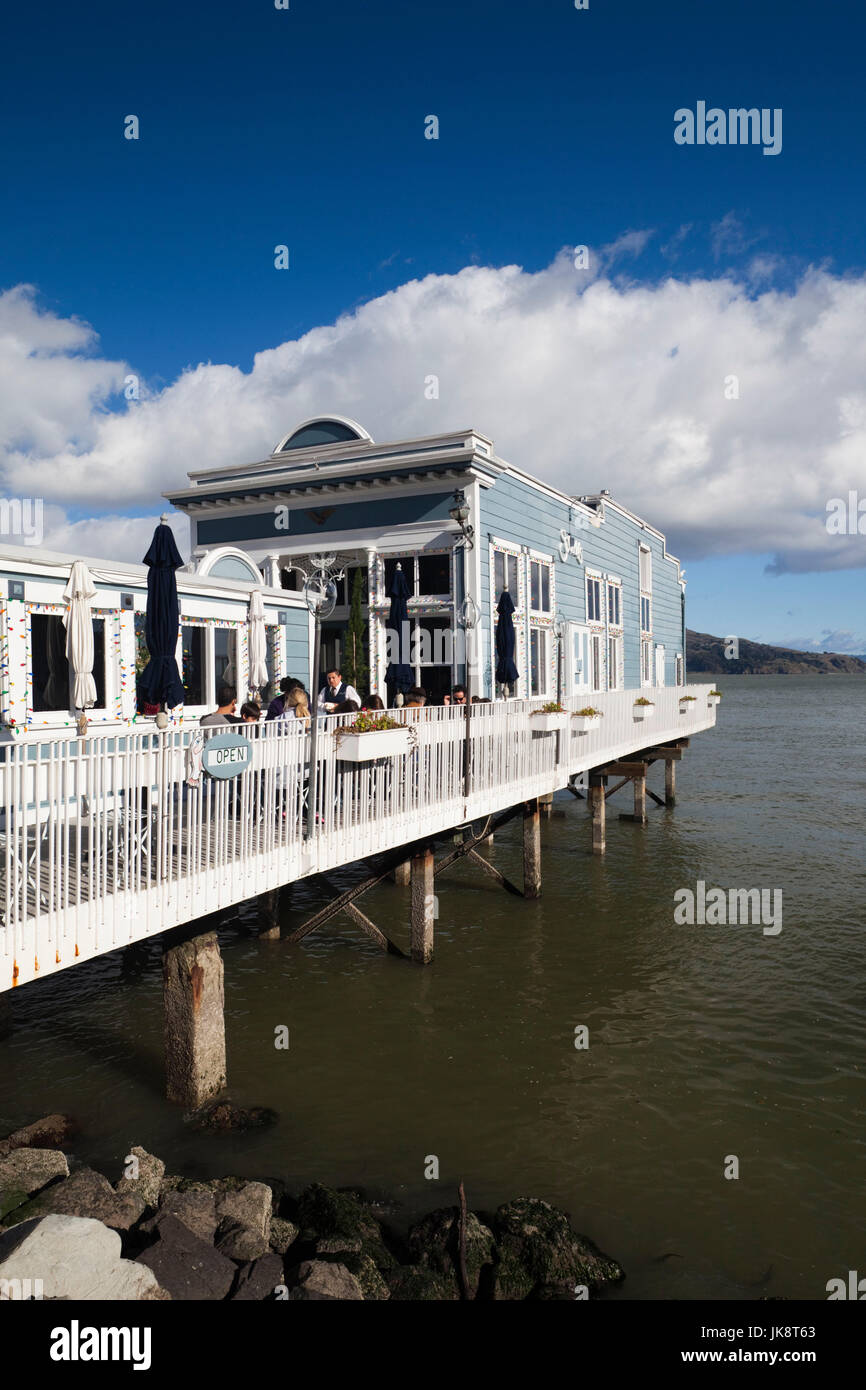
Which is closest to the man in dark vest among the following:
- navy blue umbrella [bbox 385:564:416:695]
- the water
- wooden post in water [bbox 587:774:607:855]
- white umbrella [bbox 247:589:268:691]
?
white umbrella [bbox 247:589:268:691]

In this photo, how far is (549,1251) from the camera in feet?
20.8

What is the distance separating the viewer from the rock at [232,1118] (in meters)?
8.16

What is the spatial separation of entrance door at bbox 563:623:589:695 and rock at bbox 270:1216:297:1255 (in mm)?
17118

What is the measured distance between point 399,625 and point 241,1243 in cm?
1270

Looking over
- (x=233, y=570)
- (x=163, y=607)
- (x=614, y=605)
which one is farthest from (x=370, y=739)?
(x=614, y=605)

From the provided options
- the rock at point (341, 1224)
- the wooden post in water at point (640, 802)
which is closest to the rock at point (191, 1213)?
the rock at point (341, 1224)

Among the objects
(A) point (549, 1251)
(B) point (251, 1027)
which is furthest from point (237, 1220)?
(B) point (251, 1027)

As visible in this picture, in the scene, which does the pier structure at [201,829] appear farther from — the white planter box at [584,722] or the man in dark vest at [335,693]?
the white planter box at [584,722]

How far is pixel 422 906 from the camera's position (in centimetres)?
1273

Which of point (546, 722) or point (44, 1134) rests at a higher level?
point (546, 722)

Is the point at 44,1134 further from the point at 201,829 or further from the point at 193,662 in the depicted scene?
the point at 193,662

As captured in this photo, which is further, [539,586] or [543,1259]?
[539,586]

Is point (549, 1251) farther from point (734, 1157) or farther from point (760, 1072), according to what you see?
point (760, 1072)

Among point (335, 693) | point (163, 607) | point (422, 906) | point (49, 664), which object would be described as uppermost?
point (163, 607)
